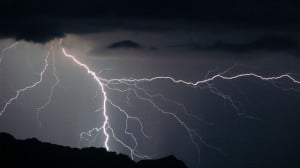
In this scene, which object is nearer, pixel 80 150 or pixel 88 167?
pixel 88 167

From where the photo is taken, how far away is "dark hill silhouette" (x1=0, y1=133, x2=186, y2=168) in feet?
176

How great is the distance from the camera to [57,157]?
2205 inches

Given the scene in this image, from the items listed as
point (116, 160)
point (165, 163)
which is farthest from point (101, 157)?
point (165, 163)

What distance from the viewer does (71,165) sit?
54.5 m

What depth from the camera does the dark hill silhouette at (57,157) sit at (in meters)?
53.7

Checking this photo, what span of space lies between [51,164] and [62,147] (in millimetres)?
4873

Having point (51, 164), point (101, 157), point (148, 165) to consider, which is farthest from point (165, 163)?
point (51, 164)

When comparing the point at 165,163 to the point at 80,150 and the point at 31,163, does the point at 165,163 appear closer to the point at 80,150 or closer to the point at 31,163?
the point at 80,150

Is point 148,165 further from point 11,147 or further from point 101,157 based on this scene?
point 11,147

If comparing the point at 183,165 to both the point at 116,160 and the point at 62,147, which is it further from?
the point at 62,147

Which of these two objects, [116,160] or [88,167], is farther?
[116,160]

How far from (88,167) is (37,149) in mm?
4375

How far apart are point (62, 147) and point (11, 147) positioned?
15.5ft

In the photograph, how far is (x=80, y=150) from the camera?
192 ft
